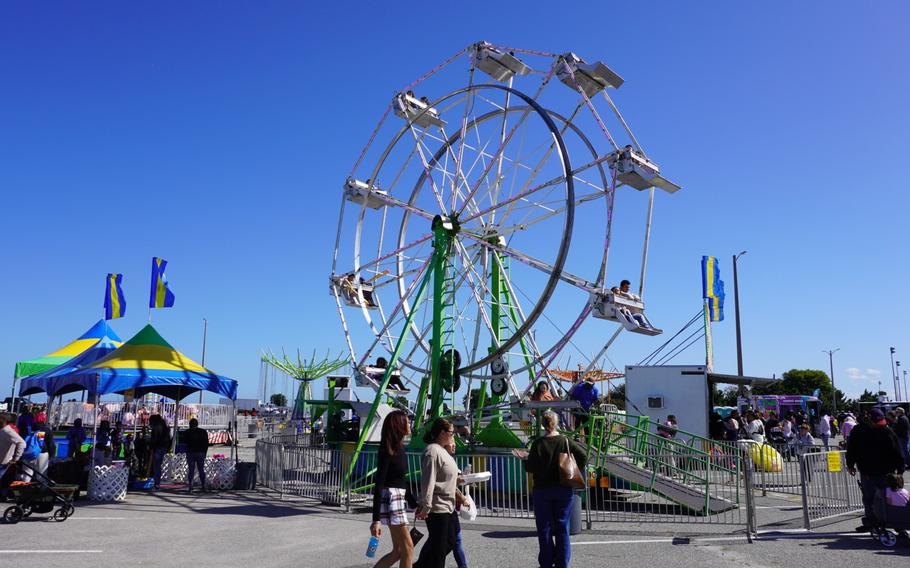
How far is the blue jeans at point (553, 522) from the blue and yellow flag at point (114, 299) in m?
23.1

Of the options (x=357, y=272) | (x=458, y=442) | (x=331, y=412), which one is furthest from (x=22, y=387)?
(x=458, y=442)

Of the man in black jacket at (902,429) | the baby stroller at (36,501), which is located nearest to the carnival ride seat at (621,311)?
the man in black jacket at (902,429)

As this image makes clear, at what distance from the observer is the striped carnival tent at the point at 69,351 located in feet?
75.3

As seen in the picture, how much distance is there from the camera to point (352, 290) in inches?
670

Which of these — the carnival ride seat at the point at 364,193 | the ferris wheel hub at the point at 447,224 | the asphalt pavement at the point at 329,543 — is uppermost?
the carnival ride seat at the point at 364,193

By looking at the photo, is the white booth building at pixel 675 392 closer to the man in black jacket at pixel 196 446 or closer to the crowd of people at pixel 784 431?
the crowd of people at pixel 784 431

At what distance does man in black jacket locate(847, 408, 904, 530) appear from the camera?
880 cm

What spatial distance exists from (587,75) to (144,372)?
11176mm

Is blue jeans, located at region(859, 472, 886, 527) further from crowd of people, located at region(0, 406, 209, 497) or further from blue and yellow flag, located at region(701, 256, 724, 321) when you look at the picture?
blue and yellow flag, located at region(701, 256, 724, 321)

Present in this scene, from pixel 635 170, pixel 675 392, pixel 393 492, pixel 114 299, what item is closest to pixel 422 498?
pixel 393 492

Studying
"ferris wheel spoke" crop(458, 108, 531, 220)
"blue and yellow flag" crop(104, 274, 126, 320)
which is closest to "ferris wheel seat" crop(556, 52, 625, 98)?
"ferris wheel spoke" crop(458, 108, 531, 220)

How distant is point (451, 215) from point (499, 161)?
180 centimetres

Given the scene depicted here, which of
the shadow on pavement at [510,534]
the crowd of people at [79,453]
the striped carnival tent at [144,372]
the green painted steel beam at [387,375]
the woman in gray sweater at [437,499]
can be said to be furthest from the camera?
the striped carnival tent at [144,372]

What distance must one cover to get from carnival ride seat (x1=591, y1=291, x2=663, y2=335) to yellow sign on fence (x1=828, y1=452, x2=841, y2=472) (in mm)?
3519
